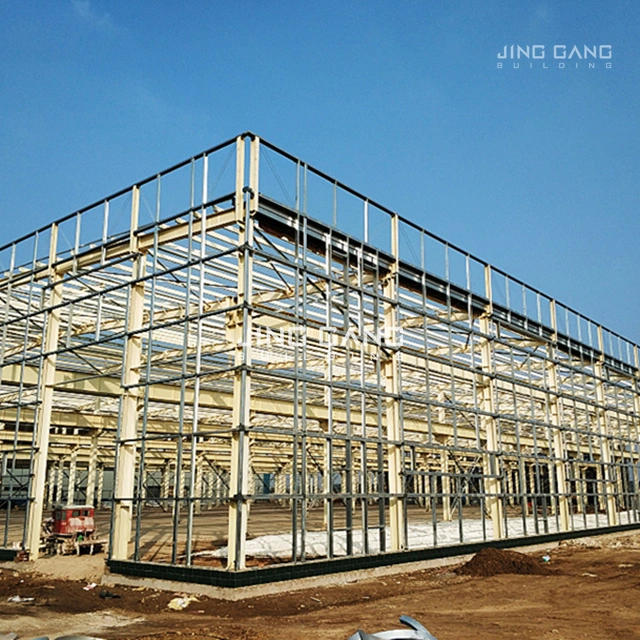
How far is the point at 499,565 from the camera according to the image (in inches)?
695

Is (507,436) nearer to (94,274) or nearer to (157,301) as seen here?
(157,301)

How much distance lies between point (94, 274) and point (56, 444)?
2610 centimetres

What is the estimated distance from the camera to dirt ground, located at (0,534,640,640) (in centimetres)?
1091

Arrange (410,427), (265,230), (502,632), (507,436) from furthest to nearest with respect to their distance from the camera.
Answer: (507,436) → (410,427) → (265,230) → (502,632)

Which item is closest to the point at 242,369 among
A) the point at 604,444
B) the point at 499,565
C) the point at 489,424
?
the point at 499,565

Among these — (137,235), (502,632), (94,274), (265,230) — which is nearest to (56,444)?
(94,274)

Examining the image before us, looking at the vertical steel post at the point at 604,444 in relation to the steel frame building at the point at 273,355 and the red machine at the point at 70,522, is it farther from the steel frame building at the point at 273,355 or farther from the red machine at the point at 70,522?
the red machine at the point at 70,522

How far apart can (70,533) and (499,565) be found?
11.6 metres

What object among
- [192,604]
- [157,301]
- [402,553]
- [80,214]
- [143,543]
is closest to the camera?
[192,604]

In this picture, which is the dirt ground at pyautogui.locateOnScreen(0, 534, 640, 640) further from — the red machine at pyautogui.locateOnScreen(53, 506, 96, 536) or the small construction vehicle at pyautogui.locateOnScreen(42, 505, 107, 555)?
the red machine at pyautogui.locateOnScreen(53, 506, 96, 536)

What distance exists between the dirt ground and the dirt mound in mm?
27

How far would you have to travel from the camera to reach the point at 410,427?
3566 centimetres

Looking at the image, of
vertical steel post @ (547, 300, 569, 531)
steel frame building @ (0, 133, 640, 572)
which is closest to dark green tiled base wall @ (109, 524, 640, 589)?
steel frame building @ (0, 133, 640, 572)

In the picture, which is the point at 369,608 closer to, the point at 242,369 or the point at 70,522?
the point at 242,369
